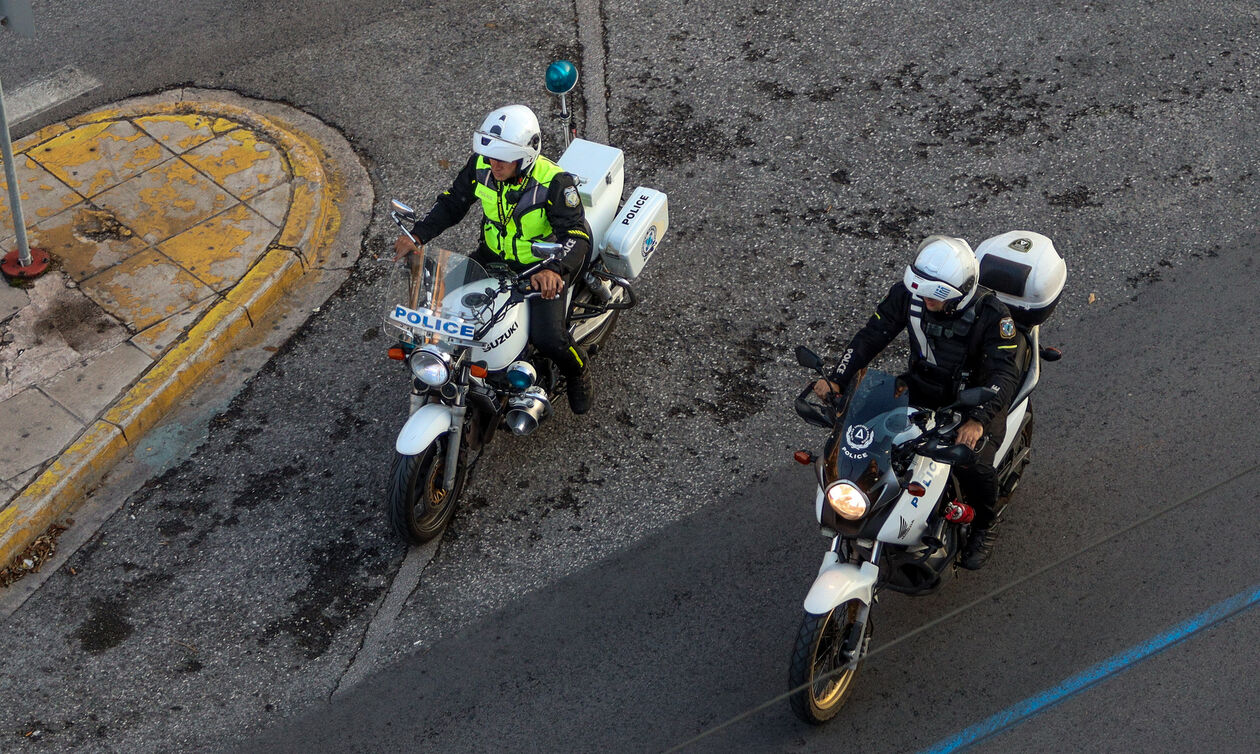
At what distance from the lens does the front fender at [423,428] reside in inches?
225

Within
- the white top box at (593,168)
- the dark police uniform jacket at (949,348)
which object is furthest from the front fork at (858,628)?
the white top box at (593,168)

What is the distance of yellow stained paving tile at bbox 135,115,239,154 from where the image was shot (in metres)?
8.66

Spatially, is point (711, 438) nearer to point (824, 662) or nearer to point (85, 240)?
point (824, 662)

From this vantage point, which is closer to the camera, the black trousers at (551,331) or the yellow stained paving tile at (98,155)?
the black trousers at (551,331)

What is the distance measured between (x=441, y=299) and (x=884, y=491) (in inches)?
91.8

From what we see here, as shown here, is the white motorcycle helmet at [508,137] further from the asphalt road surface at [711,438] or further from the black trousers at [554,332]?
the asphalt road surface at [711,438]

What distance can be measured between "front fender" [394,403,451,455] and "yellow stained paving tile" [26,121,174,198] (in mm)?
3843

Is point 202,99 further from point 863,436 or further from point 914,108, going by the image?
point 863,436

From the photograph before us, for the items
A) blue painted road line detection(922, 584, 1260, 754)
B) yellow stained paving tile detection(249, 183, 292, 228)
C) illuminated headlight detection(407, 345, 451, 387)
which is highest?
illuminated headlight detection(407, 345, 451, 387)

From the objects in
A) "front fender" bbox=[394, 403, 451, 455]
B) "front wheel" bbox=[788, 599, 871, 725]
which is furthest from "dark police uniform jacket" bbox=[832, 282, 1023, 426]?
"front fender" bbox=[394, 403, 451, 455]

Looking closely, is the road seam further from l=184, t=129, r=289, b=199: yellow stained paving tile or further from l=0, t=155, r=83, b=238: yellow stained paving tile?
l=0, t=155, r=83, b=238: yellow stained paving tile

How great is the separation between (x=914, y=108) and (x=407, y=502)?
5.12m

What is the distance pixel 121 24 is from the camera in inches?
390

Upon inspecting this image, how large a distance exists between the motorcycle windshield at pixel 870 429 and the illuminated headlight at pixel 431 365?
6.23ft
